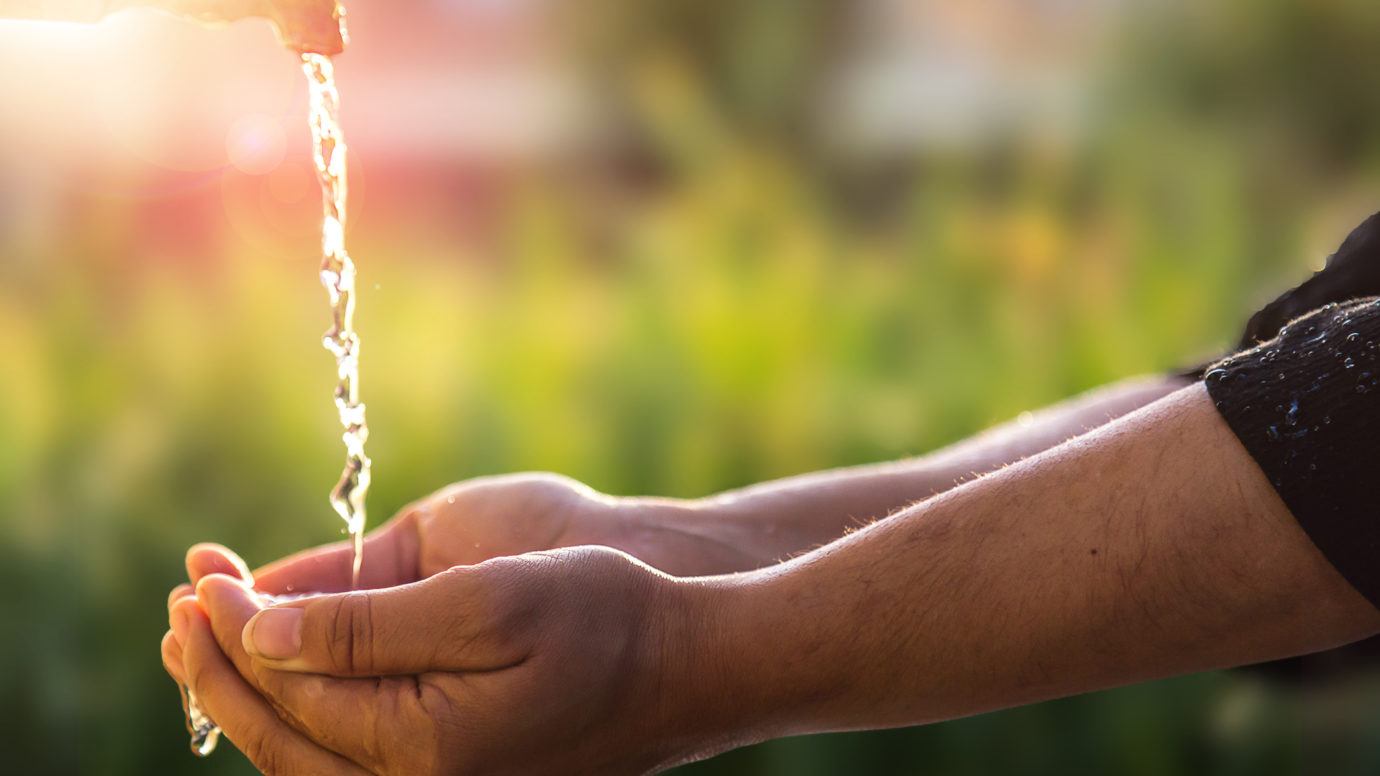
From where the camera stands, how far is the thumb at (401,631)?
90cm

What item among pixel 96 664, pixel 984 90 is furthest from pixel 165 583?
pixel 984 90

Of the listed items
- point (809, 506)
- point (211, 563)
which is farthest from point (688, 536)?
point (211, 563)

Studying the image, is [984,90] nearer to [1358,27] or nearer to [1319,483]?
[1358,27]

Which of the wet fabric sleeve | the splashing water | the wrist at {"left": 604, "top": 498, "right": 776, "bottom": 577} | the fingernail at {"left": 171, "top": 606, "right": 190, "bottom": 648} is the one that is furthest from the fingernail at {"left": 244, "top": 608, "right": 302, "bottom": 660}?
the wet fabric sleeve

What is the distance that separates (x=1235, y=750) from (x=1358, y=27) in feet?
3.80

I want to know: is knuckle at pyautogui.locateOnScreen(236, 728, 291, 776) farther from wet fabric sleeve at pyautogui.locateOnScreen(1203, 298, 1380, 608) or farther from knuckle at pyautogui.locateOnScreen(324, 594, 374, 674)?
wet fabric sleeve at pyautogui.locateOnScreen(1203, 298, 1380, 608)

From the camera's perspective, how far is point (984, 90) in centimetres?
243

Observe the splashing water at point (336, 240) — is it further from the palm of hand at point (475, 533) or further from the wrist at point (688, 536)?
the wrist at point (688, 536)

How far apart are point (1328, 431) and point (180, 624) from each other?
2.62ft

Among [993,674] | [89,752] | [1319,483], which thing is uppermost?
[1319,483]

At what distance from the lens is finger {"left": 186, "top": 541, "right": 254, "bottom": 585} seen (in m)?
1.15

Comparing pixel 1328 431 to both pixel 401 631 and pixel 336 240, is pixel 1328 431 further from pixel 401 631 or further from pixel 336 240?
pixel 336 240

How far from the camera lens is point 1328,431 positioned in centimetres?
81

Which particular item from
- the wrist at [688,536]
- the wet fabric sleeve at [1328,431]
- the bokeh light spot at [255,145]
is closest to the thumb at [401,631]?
the wrist at [688,536]
